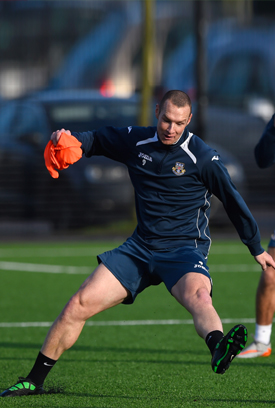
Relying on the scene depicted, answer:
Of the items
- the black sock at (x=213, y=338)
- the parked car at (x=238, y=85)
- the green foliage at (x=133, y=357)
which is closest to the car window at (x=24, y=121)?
the parked car at (x=238, y=85)

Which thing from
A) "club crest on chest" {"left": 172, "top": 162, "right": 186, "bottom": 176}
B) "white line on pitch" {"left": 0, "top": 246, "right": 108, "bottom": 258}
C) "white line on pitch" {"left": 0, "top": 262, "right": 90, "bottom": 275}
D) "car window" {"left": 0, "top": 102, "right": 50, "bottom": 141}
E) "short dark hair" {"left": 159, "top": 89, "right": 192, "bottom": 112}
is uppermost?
"short dark hair" {"left": 159, "top": 89, "right": 192, "bottom": 112}

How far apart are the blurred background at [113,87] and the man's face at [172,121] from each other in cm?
948

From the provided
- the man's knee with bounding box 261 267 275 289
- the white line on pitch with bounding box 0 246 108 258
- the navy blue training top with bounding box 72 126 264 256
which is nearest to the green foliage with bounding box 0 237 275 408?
the man's knee with bounding box 261 267 275 289

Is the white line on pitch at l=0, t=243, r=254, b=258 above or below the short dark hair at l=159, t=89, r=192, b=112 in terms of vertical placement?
below

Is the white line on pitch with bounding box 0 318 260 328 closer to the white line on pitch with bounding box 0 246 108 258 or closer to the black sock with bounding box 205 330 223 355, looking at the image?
the black sock with bounding box 205 330 223 355

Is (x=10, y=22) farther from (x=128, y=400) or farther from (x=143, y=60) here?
(x=128, y=400)

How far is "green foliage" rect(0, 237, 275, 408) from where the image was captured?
5262mm

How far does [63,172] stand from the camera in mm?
14750

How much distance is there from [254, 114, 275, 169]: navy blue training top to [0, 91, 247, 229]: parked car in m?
8.27

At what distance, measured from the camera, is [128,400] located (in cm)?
518

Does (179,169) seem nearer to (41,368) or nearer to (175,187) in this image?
(175,187)

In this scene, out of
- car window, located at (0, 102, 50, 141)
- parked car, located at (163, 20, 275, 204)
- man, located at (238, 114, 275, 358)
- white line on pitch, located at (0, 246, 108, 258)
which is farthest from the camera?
parked car, located at (163, 20, 275, 204)

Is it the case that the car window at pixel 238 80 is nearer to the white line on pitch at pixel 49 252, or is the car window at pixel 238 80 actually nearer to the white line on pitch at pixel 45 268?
the white line on pitch at pixel 49 252

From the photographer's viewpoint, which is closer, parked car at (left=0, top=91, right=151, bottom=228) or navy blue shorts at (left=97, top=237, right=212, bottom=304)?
navy blue shorts at (left=97, top=237, right=212, bottom=304)
